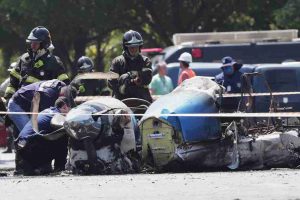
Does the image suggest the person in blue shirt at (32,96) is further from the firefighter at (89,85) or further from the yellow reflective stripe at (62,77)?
the firefighter at (89,85)

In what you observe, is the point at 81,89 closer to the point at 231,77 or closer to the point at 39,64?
the point at 231,77

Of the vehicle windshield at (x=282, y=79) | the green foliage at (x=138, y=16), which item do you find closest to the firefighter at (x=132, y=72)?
the vehicle windshield at (x=282, y=79)

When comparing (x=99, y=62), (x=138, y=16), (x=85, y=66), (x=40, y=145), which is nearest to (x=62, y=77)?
(x=40, y=145)

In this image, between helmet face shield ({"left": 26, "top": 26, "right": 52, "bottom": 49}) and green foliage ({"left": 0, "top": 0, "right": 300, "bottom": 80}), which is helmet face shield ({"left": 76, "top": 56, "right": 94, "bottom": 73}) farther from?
green foliage ({"left": 0, "top": 0, "right": 300, "bottom": 80})

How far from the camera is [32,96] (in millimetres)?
13508

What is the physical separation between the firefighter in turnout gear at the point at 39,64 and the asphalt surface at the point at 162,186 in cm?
229

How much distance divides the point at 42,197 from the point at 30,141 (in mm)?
3134

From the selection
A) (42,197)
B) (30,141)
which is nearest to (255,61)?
(30,141)

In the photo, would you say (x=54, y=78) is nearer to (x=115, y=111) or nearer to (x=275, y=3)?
(x=115, y=111)

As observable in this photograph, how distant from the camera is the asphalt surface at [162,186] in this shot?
9.72 m

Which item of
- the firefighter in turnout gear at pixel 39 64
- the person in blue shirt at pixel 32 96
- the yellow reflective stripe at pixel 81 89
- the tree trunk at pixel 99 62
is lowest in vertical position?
the tree trunk at pixel 99 62

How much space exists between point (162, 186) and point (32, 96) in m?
3.54

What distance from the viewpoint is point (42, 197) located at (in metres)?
9.80

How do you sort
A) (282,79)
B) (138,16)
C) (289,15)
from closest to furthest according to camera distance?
(282,79)
(289,15)
(138,16)
